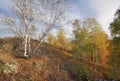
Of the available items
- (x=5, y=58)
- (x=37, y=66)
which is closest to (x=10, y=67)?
(x=5, y=58)

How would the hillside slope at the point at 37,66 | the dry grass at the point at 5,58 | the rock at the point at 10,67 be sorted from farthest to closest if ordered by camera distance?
1. the dry grass at the point at 5,58
2. the hillside slope at the point at 37,66
3. the rock at the point at 10,67

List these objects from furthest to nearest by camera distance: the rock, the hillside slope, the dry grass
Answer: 1. the dry grass
2. the hillside slope
3. the rock

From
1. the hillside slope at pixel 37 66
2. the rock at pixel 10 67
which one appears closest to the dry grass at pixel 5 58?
the hillside slope at pixel 37 66

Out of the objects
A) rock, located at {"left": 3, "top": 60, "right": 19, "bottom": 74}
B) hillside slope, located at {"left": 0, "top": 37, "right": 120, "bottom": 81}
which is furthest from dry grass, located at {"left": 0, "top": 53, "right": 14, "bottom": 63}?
rock, located at {"left": 3, "top": 60, "right": 19, "bottom": 74}

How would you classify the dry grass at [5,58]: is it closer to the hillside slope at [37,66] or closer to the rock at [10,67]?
the hillside slope at [37,66]

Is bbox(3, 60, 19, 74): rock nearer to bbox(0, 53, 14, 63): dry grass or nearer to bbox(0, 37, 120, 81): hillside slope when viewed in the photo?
bbox(0, 37, 120, 81): hillside slope

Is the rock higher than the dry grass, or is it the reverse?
the dry grass

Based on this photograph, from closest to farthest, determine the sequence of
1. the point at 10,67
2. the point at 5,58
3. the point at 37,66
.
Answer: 1. the point at 10,67
2. the point at 5,58
3. the point at 37,66

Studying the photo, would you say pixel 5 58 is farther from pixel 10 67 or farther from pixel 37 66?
pixel 37 66

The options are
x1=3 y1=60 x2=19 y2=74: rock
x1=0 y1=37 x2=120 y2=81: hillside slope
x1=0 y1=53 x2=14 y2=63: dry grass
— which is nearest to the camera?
x1=3 y1=60 x2=19 y2=74: rock

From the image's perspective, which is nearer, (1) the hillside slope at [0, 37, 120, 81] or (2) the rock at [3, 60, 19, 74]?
(2) the rock at [3, 60, 19, 74]

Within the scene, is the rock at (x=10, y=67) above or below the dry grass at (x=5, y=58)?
below

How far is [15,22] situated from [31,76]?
703 cm

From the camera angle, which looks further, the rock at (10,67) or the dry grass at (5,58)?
the dry grass at (5,58)
